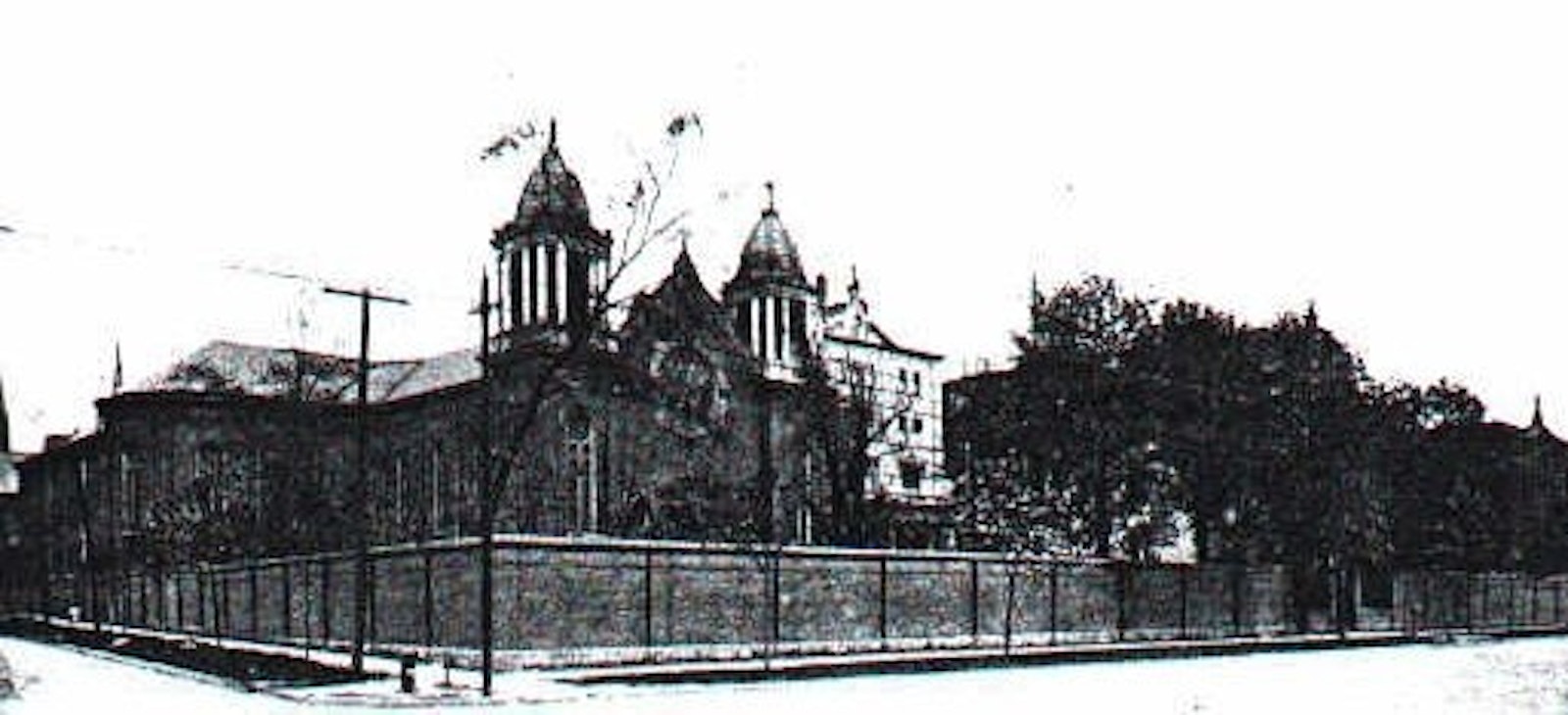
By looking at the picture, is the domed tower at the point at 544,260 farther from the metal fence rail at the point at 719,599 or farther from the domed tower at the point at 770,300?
the metal fence rail at the point at 719,599

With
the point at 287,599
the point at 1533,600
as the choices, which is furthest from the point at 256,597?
the point at 1533,600

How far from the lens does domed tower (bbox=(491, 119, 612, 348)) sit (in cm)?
6331

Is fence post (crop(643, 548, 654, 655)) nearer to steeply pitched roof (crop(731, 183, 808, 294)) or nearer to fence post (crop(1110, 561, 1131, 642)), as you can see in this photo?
fence post (crop(1110, 561, 1131, 642))

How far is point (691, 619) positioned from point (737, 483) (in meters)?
29.5

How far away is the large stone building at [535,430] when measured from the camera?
2365 inches

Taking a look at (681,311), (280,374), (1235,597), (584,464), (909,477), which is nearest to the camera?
(1235,597)

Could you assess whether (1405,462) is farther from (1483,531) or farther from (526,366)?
(526,366)

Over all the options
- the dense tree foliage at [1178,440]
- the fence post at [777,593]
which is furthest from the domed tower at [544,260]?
the fence post at [777,593]

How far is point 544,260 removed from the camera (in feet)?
210

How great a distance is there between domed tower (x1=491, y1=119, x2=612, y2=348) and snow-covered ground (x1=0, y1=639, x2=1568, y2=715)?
2817 cm

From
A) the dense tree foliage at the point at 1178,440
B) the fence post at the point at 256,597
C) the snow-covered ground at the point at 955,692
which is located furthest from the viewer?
the dense tree foliage at the point at 1178,440

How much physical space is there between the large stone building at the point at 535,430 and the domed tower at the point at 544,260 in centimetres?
9

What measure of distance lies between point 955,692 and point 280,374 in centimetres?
5144

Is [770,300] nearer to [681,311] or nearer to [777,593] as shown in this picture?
[681,311]
